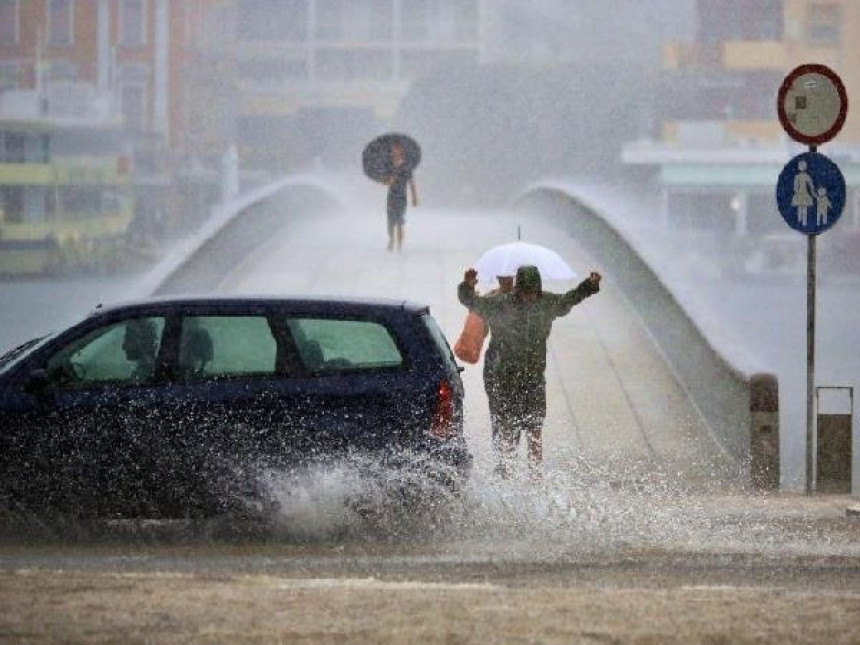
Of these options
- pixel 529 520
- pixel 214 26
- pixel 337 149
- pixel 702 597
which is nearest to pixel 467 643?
pixel 702 597

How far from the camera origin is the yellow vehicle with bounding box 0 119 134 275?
396 feet

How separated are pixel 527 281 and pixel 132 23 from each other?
138984 mm

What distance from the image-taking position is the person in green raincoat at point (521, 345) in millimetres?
14414

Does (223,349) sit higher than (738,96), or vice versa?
(738,96)

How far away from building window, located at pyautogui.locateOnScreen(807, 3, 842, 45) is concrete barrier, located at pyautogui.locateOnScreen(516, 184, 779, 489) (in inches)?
4225

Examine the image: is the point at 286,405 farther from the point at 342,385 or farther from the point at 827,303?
the point at 827,303

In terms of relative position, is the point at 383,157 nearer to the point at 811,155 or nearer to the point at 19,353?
the point at 811,155

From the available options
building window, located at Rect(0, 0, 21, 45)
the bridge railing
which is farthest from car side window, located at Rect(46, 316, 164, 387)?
building window, located at Rect(0, 0, 21, 45)

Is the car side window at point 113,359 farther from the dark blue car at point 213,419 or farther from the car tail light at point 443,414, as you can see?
the car tail light at point 443,414

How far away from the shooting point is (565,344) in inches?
941

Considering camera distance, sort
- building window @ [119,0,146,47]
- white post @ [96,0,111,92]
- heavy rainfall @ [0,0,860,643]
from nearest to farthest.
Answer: heavy rainfall @ [0,0,860,643]
white post @ [96,0,111,92]
building window @ [119,0,146,47]

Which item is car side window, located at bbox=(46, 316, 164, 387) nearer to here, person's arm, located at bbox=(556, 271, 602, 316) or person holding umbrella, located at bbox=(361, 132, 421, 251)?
person's arm, located at bbox=(556, 271, 602, 316)

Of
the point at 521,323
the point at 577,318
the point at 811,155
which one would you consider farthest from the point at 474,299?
the point at 577,318

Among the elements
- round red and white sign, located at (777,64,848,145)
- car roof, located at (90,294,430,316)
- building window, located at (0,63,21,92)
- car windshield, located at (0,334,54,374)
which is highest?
building window, located at (0,63,21,92)
